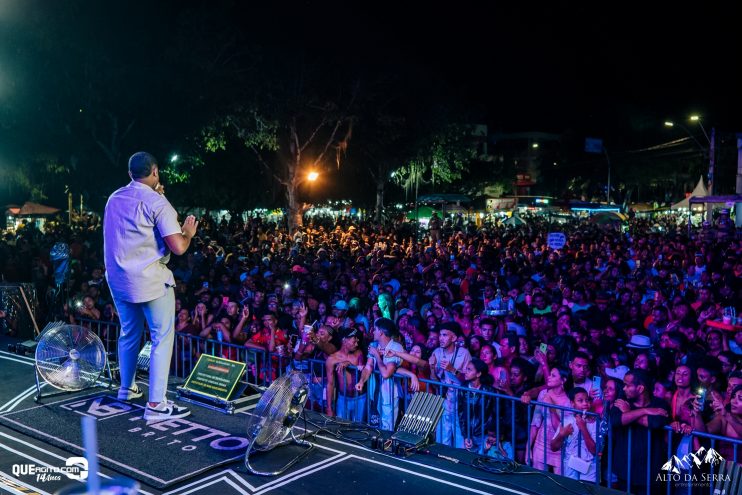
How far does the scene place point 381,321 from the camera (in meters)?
6.76

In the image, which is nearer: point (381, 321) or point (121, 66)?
point (381, 321)

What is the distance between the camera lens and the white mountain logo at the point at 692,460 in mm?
4637

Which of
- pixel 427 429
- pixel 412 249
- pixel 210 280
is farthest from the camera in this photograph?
pixel 412 249

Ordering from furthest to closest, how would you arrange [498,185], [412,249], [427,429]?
1. [498,185]
2. [412,249]
3. [427,429]

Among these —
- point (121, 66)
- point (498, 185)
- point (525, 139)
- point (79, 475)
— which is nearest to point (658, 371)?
point (79, 475)

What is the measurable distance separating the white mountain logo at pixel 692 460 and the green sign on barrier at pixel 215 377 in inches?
137

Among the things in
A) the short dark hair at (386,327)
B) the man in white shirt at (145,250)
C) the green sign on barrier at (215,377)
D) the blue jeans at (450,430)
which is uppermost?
the man in white shirt at (145,250)

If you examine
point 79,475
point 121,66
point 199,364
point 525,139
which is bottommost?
point 79,475

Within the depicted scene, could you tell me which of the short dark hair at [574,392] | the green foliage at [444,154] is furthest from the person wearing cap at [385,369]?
the green foliage at [444,154]

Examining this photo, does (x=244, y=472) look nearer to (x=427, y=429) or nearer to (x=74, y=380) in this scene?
(x=427, y=429)

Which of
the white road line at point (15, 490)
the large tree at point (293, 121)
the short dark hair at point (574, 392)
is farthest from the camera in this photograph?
the large tree at point (293, 121)

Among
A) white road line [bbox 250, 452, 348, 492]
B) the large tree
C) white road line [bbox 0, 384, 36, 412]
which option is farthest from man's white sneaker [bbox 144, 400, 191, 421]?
the large tree

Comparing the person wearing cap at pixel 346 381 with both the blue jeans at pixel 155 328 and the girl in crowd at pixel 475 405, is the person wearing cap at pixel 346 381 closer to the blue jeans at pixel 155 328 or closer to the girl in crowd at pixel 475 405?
the girl in crowd at pixel 475 405

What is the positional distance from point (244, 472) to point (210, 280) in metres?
9.53
